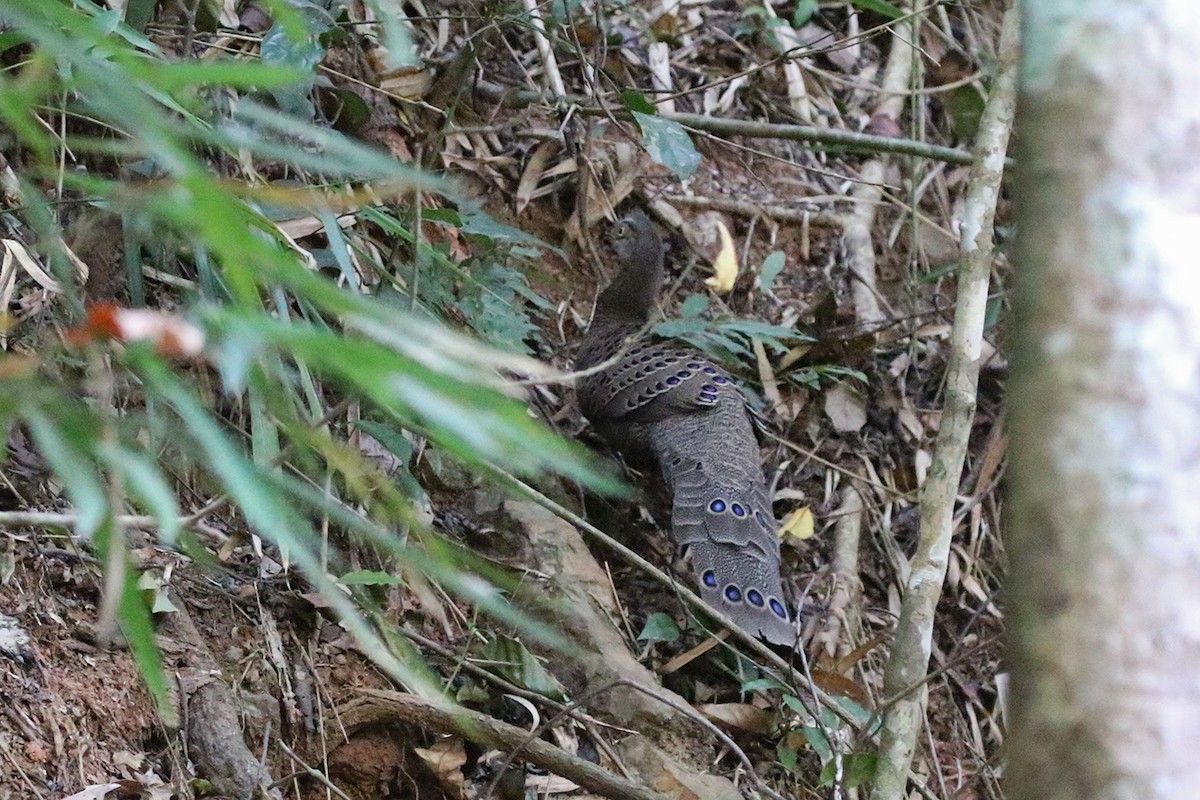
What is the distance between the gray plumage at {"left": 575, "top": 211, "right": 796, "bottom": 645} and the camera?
3436mm

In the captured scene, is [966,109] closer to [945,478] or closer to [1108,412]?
[945,478]

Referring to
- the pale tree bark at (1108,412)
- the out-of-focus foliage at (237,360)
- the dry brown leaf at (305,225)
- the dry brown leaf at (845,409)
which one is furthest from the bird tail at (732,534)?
the pale tree bark at (1108,412)

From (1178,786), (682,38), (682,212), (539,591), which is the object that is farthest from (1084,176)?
(682,38)

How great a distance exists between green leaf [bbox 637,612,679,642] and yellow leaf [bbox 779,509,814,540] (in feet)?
2.34

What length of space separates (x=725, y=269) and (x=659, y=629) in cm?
178

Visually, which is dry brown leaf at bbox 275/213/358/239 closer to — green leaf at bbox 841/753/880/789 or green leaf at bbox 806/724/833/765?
green leaf at bbox 806/724/833/765

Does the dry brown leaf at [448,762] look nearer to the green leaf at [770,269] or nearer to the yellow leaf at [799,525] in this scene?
the yellow leaf at [799,525]

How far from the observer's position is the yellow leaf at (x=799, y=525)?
3982mm

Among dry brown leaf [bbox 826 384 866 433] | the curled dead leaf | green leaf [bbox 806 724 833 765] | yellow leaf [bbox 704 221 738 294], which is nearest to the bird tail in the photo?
green leaf [bbox 806 724 833 765]

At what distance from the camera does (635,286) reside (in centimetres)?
440

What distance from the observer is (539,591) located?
319cm

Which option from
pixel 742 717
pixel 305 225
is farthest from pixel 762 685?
pixel 305 225

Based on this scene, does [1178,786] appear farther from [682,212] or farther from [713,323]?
[682,212]

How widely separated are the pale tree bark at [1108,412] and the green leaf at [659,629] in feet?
8.16
